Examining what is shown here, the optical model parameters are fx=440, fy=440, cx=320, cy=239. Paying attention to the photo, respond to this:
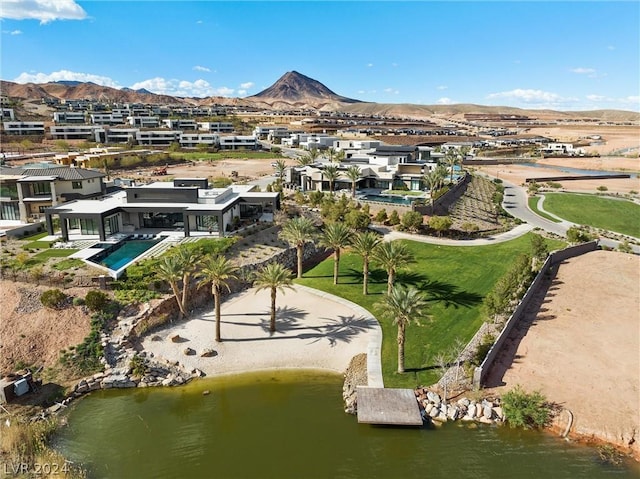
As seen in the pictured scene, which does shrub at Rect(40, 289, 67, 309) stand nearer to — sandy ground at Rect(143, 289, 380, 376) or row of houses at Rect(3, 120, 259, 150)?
sandy ground at Rect(143, 289, 380, 376)

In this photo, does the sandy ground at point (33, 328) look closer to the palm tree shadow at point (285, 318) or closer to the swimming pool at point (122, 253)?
the swimming pool at point (122, 253)

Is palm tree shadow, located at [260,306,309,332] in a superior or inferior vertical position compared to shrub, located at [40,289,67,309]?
inferior

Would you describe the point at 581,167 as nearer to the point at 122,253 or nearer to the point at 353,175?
the point at 353,175

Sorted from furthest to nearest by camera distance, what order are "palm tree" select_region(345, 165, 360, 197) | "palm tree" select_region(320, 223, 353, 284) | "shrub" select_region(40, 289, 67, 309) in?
"palm tree" select_region(345, 165, 360, 197), "palm tree" select_region(320, 223, 353, 284), "shrub" select_region(40, 289, 67, 309)

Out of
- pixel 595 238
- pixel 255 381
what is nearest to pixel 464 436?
pixel 255 381

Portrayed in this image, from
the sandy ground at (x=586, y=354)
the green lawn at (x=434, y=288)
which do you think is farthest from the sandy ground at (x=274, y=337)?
the sandy ground at (x=586, y=354)

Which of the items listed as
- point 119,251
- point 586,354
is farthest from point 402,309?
point 119,251

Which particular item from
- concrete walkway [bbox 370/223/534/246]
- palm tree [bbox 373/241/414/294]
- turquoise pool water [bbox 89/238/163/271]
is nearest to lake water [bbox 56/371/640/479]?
palm tree [bbox 373/241/414/294]

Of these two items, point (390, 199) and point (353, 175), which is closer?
point (390, 199)
